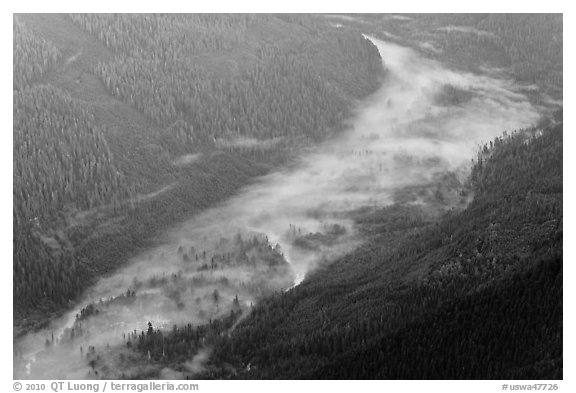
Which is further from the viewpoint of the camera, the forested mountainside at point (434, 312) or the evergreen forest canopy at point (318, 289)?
the evergreen forest canopy at point (318, 289)

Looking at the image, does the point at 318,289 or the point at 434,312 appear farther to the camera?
the point at 318,289

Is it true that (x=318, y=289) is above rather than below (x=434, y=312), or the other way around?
below

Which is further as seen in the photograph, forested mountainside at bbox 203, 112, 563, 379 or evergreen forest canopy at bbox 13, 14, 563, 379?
evergreen forest canopy at bbox 13, 14, 563, 379
